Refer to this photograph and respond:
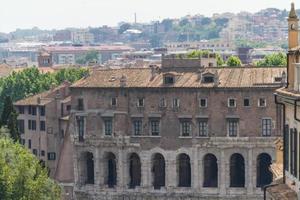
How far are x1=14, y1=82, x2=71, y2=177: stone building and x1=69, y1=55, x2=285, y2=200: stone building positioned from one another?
994cm

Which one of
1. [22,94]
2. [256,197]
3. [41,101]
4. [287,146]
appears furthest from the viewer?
[22,94]

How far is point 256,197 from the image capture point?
253 ft

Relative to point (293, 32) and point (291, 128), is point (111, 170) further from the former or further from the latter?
point (291, 128)

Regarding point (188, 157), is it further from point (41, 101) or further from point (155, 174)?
point (41, 101)

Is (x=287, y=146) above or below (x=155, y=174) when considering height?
above

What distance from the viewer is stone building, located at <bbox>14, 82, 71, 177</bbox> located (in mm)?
94194

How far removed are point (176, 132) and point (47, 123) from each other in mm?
18096

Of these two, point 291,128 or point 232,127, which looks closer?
point 291,128

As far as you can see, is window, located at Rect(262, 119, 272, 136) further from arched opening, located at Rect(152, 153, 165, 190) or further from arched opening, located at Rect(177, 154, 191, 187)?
arched opening, located at Rect(152, 153, 165, 190)

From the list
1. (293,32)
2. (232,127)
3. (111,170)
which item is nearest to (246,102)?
(232,127)

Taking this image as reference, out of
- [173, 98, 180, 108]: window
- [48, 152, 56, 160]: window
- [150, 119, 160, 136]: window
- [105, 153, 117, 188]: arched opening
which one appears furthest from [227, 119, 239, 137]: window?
[48, 152, 56, 160]: window

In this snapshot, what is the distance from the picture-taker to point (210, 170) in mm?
79938

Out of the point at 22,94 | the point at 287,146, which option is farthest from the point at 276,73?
the point at 287,146

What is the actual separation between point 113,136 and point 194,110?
616 cm
